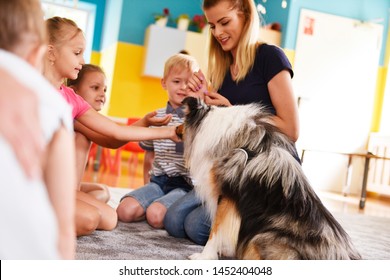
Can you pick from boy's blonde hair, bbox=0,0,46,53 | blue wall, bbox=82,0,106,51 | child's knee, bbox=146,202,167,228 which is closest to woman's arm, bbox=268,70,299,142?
child's knee, bbox=146,202,167,228

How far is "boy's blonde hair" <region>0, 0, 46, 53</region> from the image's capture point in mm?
549

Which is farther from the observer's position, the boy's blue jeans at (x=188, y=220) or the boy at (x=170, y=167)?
the boy at (x=170, y=167)

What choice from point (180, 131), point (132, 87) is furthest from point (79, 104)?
point (132, 87)

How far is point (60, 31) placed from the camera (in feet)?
5.74

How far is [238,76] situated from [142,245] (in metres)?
0.80

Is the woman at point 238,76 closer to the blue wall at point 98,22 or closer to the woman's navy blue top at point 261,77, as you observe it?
the woman's navy blue top at point 261,77

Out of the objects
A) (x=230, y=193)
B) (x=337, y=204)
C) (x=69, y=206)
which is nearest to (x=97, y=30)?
(x=337, y=204)

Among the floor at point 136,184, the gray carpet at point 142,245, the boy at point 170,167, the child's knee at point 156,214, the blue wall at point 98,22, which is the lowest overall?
the floor at point 136,184

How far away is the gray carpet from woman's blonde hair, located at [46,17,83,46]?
0.75m

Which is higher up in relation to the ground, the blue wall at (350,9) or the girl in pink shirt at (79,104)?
the blue wall at (350,9)

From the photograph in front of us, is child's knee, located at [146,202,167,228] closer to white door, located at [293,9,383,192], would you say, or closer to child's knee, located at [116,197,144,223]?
child's knee, located at [116,197,144,223]

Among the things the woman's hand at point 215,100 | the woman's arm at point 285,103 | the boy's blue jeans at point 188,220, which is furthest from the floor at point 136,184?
the woman's arm at point 285,103

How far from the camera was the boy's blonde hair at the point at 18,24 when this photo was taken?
1.80 ft

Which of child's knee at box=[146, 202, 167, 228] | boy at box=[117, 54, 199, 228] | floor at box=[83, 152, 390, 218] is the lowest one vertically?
floor at box=[83, 152, 390, 218]
